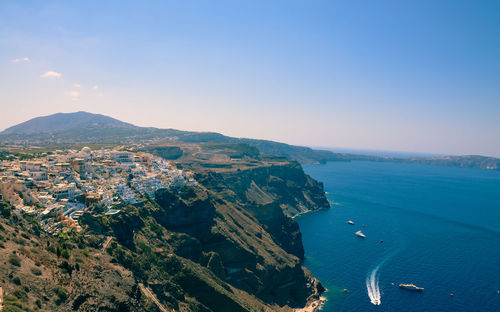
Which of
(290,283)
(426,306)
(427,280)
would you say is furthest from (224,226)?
(427,280)

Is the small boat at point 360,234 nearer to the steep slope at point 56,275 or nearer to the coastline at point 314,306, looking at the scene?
the coastline at point 314,306

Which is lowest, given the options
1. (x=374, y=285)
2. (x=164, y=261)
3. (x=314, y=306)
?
(x=314, y=306)

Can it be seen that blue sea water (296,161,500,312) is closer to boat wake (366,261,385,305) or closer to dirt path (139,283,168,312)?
boat wake (366,261,385,305)

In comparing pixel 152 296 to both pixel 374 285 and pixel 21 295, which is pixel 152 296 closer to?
pixel 21 295

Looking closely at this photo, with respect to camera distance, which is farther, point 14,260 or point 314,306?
point 314,306

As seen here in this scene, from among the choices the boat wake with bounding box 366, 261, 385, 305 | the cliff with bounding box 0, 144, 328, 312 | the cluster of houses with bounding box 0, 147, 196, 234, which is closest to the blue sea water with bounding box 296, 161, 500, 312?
the boat wake with bounding box 366, 261, 385, 305

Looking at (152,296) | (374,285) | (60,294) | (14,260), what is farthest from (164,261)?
(374,285)
